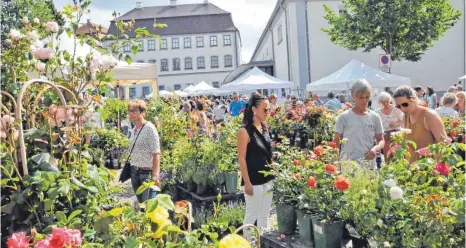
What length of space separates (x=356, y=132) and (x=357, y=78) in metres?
8.36

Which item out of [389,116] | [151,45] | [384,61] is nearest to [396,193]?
[389,116]

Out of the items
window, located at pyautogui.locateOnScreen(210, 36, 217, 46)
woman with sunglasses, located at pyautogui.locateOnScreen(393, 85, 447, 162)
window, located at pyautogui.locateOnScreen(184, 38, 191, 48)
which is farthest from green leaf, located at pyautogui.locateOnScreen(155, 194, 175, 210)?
window, located at pyautogui.locateOnScreen(184, 38, 191, 48)

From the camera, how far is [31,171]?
192cm

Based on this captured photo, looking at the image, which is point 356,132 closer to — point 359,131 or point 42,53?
point 359,131

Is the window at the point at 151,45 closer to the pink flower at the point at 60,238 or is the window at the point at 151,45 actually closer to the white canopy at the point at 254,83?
the white canopy at the point at 254,83

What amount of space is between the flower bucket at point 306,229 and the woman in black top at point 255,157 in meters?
0.78

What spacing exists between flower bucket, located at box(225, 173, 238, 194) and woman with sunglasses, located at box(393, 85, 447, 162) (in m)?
1.92

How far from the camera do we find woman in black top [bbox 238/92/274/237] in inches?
145

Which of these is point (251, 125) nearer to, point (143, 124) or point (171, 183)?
point (143, 124)

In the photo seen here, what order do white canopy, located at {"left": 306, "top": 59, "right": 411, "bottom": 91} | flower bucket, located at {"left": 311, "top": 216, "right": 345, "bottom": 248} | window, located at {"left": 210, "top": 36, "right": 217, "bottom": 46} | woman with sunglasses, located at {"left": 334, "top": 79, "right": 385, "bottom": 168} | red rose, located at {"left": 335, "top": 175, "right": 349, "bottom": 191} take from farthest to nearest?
1. window, located at {"left": 210, "top": 36, "right": 217, "bottom": 46}
2. white canopy, located at {"left": 306, "top": 59, "right": 411, "bottom": 91}
3. woman with sunglasses, located at {"left": 334, "top": 79, "right": 385, "bottom": 168}
4. flower bucket, located at {"left": 311, "top": 216, "right": 345, "bottom": 248}
5. red rose, located at {"left": 335, "top": 175, "right": 349, "bottom": 191}

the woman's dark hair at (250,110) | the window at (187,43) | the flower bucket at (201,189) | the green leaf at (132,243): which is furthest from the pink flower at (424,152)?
the window at (187,43)

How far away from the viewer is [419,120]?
3654 millimetres

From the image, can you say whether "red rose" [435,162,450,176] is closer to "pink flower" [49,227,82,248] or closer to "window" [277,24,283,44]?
"pink flower" [49,227,82,248]

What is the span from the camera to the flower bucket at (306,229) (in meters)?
2.82
